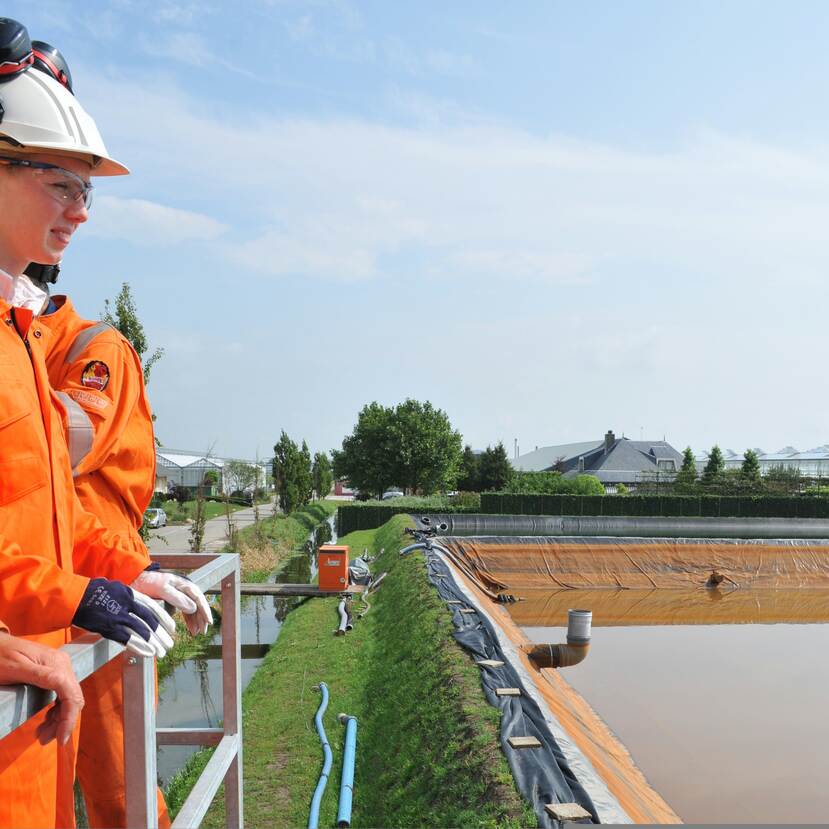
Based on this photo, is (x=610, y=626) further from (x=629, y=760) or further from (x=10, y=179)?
(x=10, y=179)

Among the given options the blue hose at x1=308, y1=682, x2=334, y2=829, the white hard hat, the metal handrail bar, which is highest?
the white hard hat

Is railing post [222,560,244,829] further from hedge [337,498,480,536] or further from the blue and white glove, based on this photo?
hedge [337,498,480,536]

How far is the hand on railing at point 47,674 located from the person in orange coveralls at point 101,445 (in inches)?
23.3

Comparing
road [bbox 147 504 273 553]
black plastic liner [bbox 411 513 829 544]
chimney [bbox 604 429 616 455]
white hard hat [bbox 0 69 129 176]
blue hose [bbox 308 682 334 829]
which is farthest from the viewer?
chimney [bbox 604 429 616 455]

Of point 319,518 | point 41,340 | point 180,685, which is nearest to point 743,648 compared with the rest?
point 180,685

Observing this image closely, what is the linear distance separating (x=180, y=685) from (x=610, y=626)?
731 centimetres

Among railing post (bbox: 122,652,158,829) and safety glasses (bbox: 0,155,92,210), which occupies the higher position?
safety glasses (bbox: 0,155,92,210)

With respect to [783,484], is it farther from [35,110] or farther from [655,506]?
[35,110]

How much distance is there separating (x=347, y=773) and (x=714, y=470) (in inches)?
1628

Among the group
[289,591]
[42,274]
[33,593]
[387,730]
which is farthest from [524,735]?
[289,591]

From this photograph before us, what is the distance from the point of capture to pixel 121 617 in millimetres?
1329

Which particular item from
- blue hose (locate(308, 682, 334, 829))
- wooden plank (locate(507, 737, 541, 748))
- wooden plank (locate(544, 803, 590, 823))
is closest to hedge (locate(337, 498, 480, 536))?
blue hose (locate(308, 682, 334, 829))

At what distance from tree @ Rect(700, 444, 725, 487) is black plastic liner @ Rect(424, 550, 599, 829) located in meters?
35.3

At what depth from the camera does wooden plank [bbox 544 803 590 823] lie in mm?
3572
